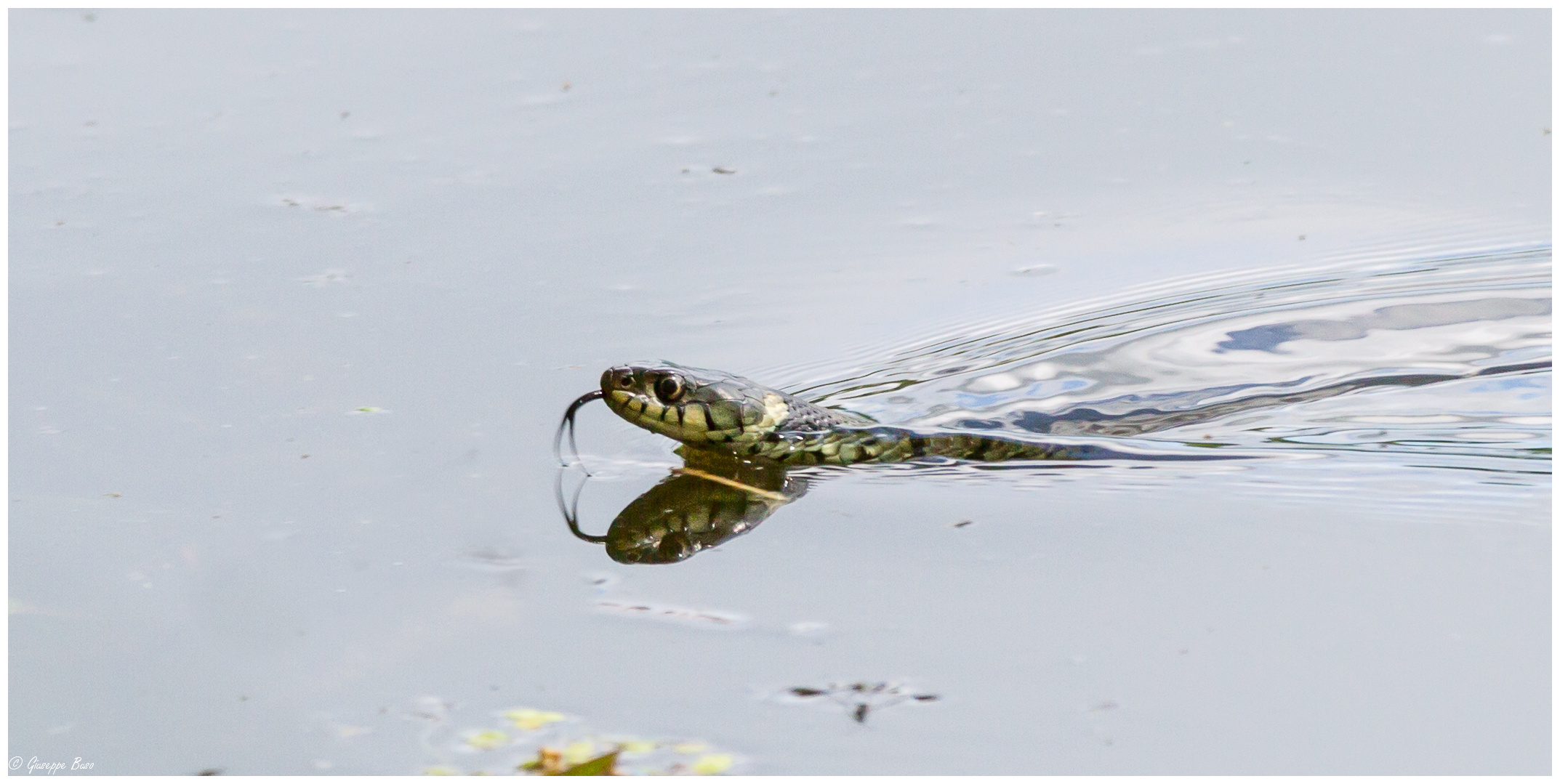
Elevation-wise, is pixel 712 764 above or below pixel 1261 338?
below

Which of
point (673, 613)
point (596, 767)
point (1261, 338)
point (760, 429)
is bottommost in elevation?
point (596, 767)

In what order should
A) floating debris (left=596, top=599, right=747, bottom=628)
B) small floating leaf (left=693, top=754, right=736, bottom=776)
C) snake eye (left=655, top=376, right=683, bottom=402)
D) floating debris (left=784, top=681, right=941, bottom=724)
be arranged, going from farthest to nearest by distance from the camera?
snake eye (left=655, top=376, right=683, bottom=402) → floating debris (left=596, top=599, right=747, bottom=628) → floating debris (left=784, top=681, right=941, bottom=724) → small floating leaf (left=693, top=754, right=736, bottom=776)

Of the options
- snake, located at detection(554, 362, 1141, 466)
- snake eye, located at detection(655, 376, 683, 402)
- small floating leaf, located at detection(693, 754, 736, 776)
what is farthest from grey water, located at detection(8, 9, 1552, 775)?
snake eye, located at detection(655, 376, 683, 402)

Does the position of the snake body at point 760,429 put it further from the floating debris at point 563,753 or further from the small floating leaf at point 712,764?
the small floating leaf at point 712,764

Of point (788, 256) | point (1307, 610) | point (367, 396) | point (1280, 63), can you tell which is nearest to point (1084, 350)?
point (788, 256)

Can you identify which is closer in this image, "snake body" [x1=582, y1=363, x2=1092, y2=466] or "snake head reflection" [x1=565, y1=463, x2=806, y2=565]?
"snake head reflection" [x1=565, y1=463, x2=806, y2=565]

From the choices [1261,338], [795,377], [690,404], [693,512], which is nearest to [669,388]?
[690,404]

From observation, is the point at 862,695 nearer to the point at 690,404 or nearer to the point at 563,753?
the point at 563,753

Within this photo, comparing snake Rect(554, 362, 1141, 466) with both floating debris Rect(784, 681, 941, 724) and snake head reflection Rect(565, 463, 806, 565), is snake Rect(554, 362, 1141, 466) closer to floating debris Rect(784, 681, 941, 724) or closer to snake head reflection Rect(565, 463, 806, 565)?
snake head reflection Rect(565, 463, 806, 565)
